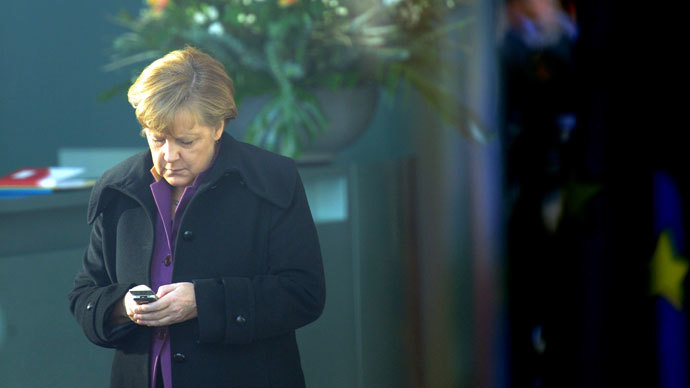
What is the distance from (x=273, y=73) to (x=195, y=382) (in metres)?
0.50

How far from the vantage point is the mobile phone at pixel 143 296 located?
1.69 ft

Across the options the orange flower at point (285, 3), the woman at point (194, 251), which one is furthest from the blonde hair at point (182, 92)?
the orange flower at point (285, 3)

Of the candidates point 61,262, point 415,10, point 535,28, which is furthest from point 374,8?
point 61,262

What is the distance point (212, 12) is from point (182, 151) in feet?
1.55

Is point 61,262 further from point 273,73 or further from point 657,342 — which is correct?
point 657,342

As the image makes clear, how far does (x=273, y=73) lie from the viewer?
3.21 ft

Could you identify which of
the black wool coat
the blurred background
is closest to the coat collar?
the black wool coat

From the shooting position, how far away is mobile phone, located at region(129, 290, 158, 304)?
51cm

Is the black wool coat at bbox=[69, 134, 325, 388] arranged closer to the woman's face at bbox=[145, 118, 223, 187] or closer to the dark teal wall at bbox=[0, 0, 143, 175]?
the woman's face at bbox=[145, 118, 223, 187]

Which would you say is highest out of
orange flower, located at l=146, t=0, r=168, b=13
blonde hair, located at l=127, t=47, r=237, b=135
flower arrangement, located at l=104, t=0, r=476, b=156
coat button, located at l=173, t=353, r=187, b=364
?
orange flower, located at l=146, t=0, r=168, b=13

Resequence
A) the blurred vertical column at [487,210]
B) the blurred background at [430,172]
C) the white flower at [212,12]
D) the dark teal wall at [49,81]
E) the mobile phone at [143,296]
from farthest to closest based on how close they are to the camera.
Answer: the dark teal wall at [49,81]
the white flower at [212,12]
the blurred vertical column at [487,210]
the blurred background at [430,172]
the mobile phone at [143,296]

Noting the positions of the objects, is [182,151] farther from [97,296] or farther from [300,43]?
[300,43]

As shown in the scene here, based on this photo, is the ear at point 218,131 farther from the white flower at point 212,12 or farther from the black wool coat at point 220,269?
the white flower at point 212,12

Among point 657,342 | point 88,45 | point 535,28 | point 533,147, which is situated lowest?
point 657,342
